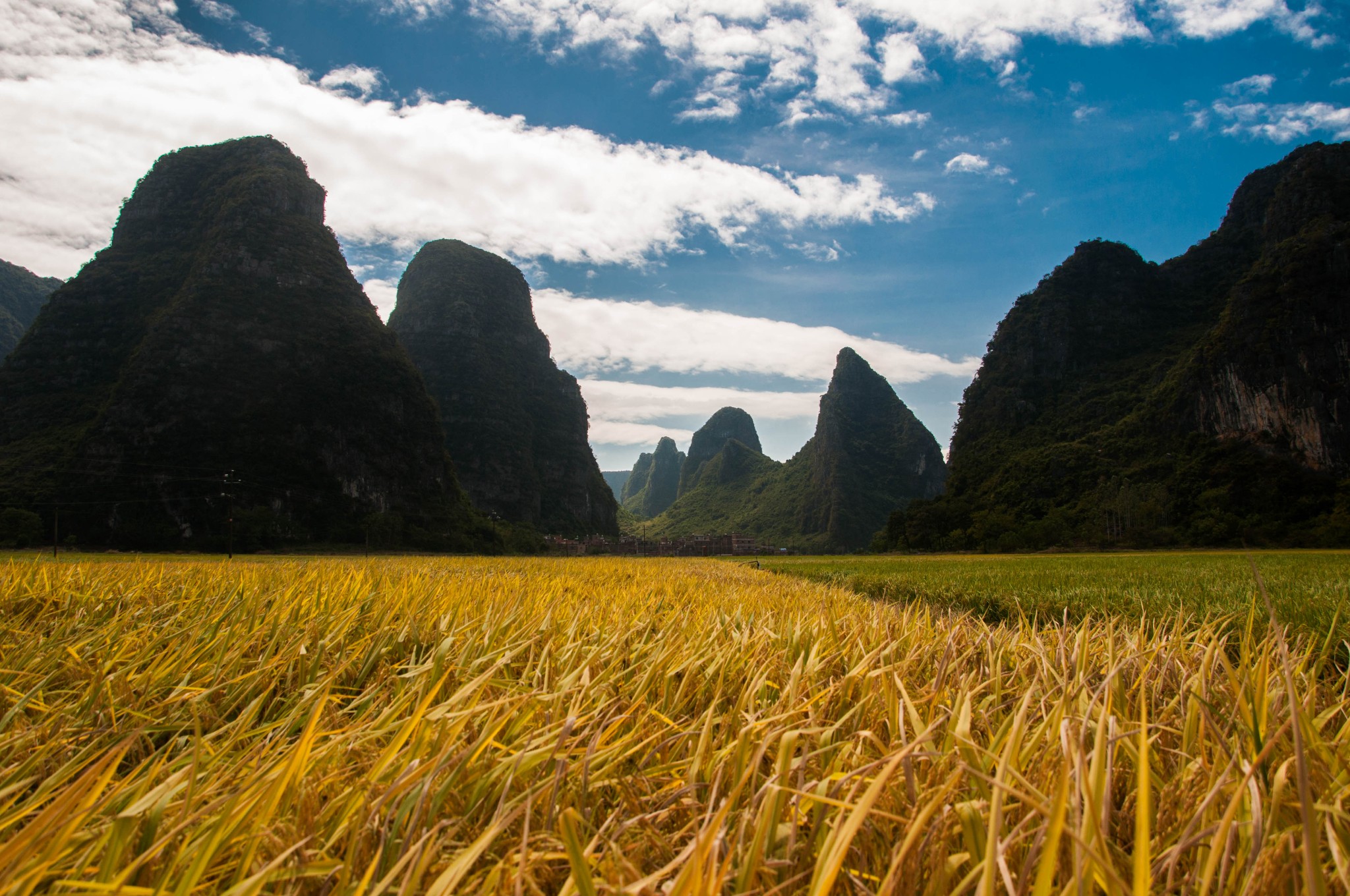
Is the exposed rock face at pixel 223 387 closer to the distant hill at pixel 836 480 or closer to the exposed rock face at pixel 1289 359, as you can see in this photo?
the distant hill at pixel 836 480

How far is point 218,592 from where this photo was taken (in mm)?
3449

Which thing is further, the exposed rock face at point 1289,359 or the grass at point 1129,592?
the exposed rock face at point 1289,359

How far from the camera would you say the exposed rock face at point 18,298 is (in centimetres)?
10819

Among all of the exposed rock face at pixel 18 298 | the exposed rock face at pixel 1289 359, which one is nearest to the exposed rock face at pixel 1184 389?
the exposed rock face at pixel 1289 359

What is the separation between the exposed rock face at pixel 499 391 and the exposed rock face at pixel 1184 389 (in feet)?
236

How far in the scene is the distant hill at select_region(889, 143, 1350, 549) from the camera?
166 feet

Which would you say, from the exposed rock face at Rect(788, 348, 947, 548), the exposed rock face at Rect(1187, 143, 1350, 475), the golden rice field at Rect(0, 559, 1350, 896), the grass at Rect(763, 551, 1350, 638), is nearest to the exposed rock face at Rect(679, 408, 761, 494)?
the exposed rock face at Rect(788, 348, 947, 548)

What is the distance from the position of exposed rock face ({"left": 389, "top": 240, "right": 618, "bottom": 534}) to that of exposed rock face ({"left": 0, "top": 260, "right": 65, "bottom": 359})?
62.5 m

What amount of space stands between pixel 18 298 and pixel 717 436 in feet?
542

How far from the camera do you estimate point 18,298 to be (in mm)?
119812

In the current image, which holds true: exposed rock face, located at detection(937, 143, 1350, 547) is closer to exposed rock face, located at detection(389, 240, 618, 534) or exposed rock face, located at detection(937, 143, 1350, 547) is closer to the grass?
the grass

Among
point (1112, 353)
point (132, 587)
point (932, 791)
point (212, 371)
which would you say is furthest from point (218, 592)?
point (1112, 353)

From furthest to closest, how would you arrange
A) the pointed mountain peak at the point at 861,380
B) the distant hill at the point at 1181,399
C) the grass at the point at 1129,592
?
the pointed mountain peak at the point at 861,380, the distant hill at the point at 1181,399, the grass at the point at 1129,592

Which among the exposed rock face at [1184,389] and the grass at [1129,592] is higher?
the exposed rock face at [1184,389]
